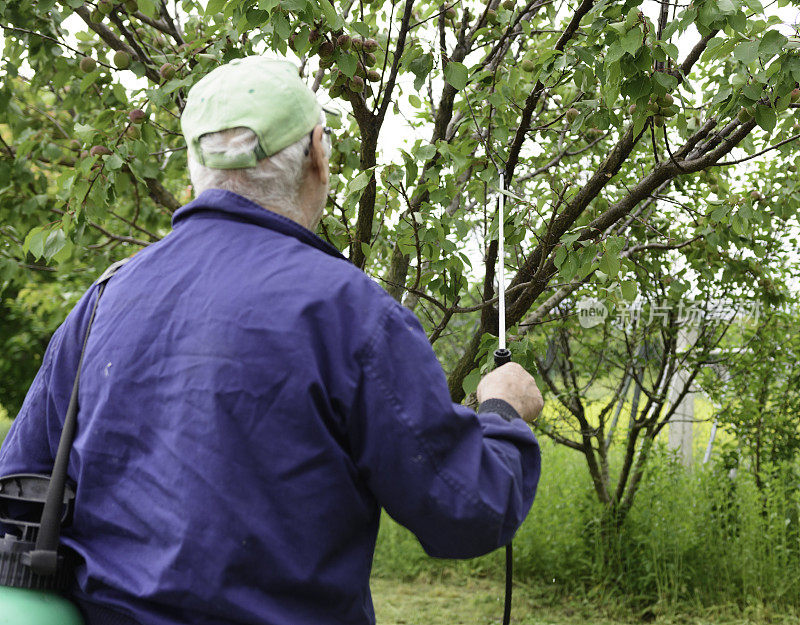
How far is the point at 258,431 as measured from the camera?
1.08 m

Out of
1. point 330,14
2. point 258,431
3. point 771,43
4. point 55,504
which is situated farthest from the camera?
point 330,14

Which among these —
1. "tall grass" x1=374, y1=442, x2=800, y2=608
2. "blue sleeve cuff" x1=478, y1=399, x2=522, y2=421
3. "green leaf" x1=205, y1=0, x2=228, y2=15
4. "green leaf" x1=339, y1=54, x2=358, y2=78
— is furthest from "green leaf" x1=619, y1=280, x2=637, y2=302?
"tall grass" x1=374, y1=442, x2=800, y2=608

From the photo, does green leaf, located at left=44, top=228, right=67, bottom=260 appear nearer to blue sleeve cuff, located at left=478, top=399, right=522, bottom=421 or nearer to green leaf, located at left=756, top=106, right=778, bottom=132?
blue sleeve cuff, located at left=478, top=399, right=522, bottom=421

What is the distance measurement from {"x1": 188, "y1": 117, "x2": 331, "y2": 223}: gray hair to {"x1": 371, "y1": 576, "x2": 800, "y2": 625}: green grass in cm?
407

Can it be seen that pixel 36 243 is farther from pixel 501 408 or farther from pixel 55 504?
pixel 501 408

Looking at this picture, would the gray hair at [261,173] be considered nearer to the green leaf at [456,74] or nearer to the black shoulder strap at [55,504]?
the black shoulder strap at [55,504]

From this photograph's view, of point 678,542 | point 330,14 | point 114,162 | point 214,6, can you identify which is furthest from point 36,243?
point 678,542

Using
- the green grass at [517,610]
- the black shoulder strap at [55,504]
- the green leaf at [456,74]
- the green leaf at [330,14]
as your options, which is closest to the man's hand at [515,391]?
the black shoulder strap at [55,504]

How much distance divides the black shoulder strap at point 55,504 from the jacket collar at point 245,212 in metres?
0.27

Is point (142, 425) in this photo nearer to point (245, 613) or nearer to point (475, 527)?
point (245, 613)

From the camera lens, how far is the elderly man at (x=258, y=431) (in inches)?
42.4

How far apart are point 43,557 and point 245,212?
1.90 feet

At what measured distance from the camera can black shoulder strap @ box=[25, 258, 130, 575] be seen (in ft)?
3.83

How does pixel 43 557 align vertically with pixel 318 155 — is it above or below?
below
